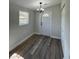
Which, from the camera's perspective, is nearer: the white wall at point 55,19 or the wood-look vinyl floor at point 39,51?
the wood-look vinyl floor at point 39,51

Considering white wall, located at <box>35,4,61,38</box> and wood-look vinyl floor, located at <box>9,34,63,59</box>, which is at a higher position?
white wall, located at <box>35,4,61,38</box>

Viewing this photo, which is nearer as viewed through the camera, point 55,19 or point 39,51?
point 39,51

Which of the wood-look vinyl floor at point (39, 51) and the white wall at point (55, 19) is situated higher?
the white wall at point (55, 19)

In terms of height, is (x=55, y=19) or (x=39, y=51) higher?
(x=55, y=19)

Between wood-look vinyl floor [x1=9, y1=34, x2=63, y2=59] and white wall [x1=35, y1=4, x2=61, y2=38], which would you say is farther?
white wall [x1=35, y1=4, x2=61, y2=38]

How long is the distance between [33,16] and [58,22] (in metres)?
2.63

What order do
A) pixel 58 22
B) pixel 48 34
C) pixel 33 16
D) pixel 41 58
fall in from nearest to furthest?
1. pixel 41 58
2. pixel 58 22
3. pixel 48 34
4. pixel 33 16
